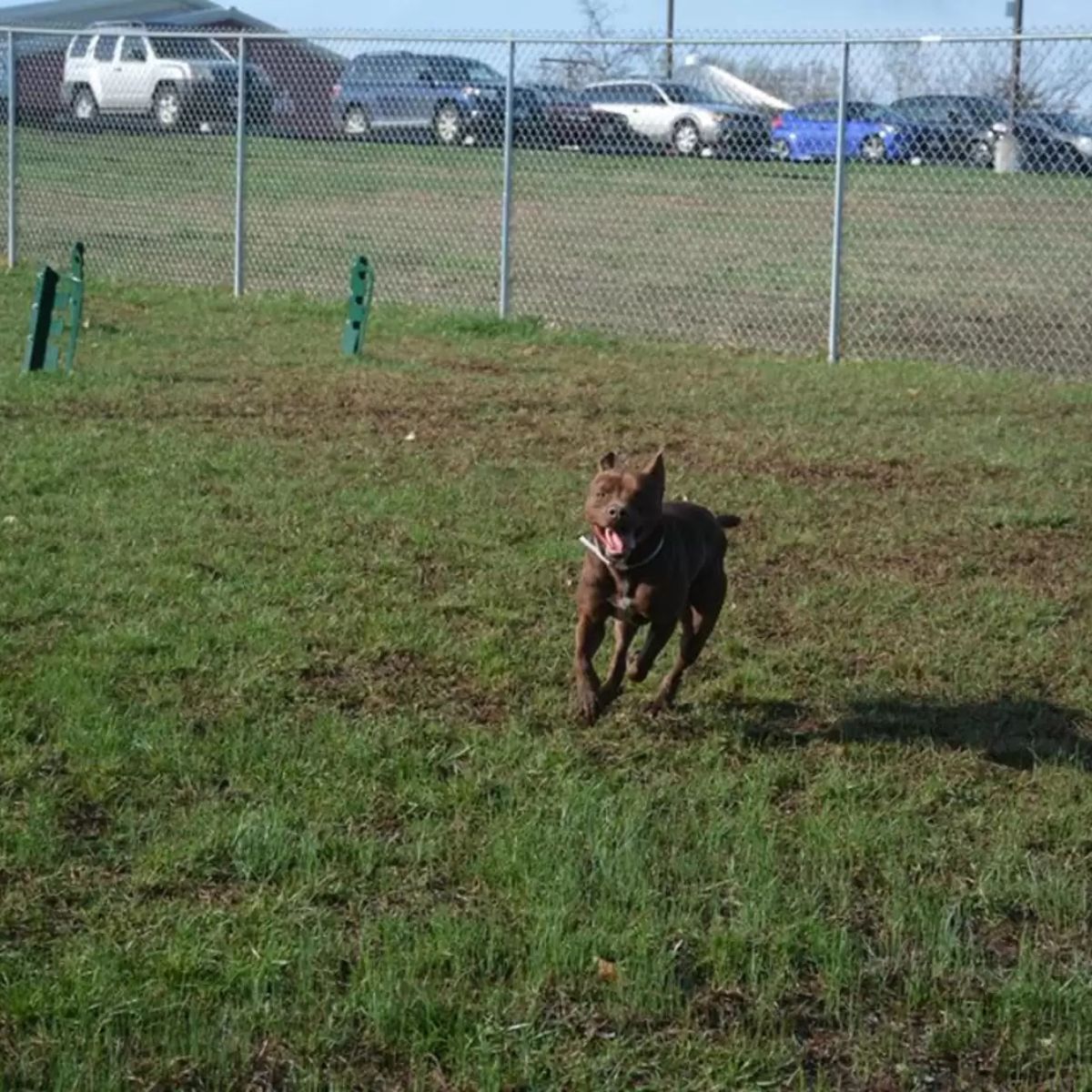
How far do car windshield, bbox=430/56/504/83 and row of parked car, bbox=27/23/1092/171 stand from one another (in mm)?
10

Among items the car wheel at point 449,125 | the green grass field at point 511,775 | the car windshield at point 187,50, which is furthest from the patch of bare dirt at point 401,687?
the car windshield at point 187,50

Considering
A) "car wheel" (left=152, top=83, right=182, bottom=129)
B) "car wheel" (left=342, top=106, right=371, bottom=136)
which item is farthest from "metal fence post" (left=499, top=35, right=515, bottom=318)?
"car wheel" (left=152, top=83, right=182, bottom=129)

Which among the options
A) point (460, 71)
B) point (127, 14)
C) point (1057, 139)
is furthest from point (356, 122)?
point (127, 14)

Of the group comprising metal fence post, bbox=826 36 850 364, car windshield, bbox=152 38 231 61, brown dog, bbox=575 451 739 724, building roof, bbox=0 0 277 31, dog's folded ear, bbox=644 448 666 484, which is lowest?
brown dog, bbox=575 451 739 724

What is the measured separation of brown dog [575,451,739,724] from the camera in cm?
503

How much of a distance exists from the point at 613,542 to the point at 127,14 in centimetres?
4590

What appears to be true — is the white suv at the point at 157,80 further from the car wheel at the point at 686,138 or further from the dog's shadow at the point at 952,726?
the dog's shadow at the point at 952,726

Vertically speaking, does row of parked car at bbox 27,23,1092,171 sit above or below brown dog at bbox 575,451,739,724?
above

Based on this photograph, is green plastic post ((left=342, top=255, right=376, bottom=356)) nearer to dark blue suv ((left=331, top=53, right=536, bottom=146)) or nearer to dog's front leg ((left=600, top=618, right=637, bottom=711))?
dark blue suv ((left=331, top=53, right=536, bottom=146))

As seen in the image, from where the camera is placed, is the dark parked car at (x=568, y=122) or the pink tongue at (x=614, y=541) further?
the dark parked car at (x=568, y=122)

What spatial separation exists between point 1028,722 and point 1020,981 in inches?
73.0

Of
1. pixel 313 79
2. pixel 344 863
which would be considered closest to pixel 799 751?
pixel 344 863

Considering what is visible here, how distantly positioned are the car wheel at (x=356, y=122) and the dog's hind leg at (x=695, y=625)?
38.5 feet

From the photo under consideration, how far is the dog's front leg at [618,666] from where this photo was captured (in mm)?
5352
